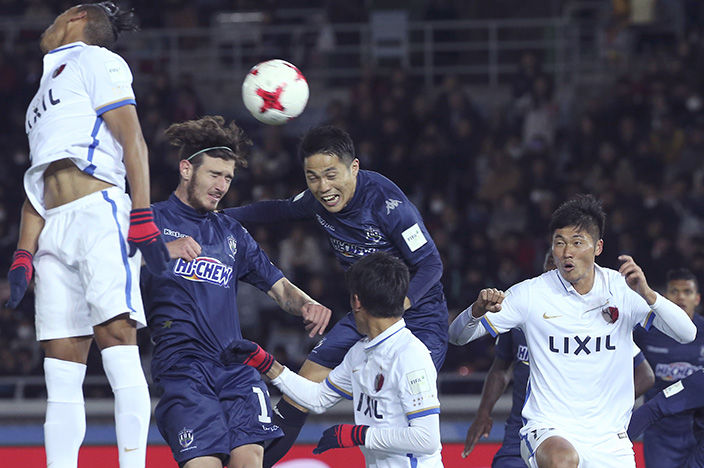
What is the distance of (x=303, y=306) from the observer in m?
4.79

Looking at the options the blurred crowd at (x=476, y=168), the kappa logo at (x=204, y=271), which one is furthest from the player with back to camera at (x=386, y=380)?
the blurred crowd at (x=476, y=168)

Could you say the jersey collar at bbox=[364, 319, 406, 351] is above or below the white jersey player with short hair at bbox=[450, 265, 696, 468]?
above

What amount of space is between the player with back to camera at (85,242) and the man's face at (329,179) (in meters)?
1.15

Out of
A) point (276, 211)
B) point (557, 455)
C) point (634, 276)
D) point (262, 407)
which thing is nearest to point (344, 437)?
point (262, 407)

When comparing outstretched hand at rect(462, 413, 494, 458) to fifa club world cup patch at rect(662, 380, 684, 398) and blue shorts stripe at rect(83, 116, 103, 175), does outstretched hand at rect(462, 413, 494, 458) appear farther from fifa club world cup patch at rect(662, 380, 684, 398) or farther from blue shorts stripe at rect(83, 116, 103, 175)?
blue shorts stripe at rect(83, 116, 103, 175)

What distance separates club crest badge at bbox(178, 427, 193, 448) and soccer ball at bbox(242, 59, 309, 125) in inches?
75.0

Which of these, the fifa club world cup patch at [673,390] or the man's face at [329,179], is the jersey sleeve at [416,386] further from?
the fifa club world cup patch at [673,390]

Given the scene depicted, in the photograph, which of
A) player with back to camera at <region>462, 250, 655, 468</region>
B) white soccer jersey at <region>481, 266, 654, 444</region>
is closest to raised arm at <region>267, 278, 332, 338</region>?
white soccer jersey at <region>481, 266, 654, 444</region>

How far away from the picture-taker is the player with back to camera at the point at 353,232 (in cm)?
494

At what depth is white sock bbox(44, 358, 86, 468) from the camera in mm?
3883

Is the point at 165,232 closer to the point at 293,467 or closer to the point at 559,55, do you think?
the point at 293,467

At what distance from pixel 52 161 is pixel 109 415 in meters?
4.88

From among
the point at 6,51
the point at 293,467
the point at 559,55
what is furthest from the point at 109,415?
the point at 559,55

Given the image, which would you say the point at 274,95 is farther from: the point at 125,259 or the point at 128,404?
the point at 128,404
